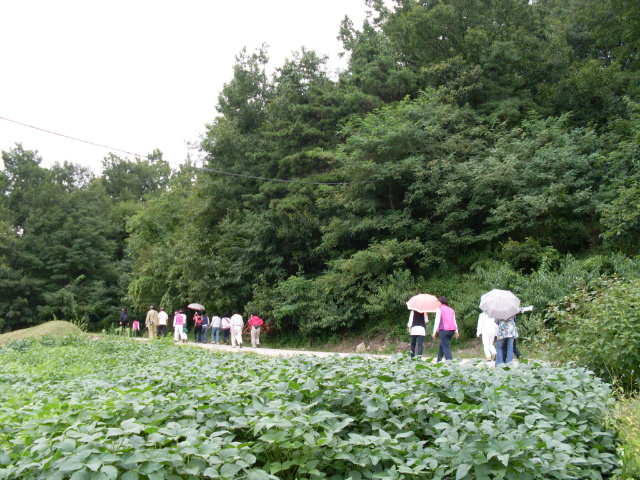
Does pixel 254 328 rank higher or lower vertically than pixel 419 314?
lower

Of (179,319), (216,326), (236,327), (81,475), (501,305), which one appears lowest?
(216,326)

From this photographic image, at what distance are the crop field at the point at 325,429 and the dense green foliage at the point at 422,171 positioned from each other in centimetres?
1124

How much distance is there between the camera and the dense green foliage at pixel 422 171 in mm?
19281

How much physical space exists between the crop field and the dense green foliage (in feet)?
36.9

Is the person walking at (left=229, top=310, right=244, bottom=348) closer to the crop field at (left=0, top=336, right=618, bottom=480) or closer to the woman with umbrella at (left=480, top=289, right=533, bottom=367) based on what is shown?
the woman with umbrella at (left=480, top=289, right=533, bottom=367)

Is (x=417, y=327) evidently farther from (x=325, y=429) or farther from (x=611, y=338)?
(x=325, y=429)

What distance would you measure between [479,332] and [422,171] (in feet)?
31.7

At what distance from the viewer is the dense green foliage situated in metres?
19.3

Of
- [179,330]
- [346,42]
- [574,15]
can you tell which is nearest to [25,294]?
[179,330]

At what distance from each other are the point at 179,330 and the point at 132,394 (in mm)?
20460

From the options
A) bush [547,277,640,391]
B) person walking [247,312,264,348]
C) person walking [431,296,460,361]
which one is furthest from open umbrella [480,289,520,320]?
person walking [247,312,264,348]

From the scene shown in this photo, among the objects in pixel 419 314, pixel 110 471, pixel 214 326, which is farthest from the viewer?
pixel 214 326

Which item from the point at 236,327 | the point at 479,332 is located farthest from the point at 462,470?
the point at 236,327

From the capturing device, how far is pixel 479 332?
1339cm
